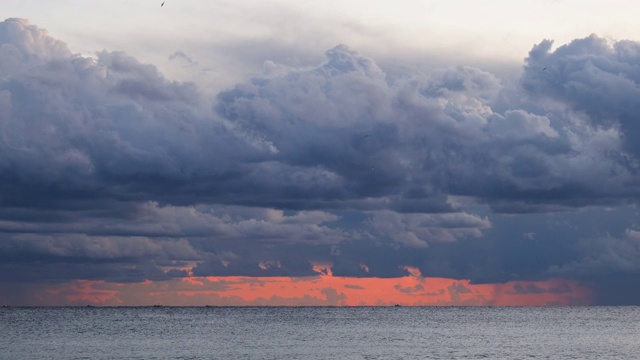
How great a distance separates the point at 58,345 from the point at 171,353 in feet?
125

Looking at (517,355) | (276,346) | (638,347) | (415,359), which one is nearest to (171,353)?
(276,346)

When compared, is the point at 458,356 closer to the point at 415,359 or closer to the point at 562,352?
the point at 415,359

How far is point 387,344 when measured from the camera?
197125mm

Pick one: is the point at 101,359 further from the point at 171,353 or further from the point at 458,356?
the point at 458,356

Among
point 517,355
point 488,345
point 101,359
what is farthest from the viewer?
point 488,345

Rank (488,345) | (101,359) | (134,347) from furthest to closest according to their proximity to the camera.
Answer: (488,345)
(134,347)
(101,359)

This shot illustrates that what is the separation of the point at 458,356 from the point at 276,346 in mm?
40009

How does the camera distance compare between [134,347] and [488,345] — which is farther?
[488,345]

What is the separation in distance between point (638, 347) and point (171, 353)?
95111 millimetres

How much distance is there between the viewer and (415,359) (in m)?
158

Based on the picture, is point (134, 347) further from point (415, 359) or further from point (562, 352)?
point (562, 352)

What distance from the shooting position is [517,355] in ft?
549

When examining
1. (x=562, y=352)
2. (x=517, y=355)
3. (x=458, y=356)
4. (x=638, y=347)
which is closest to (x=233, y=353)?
(x=458, y=356)

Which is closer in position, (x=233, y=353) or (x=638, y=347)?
(x=233, y=353)
